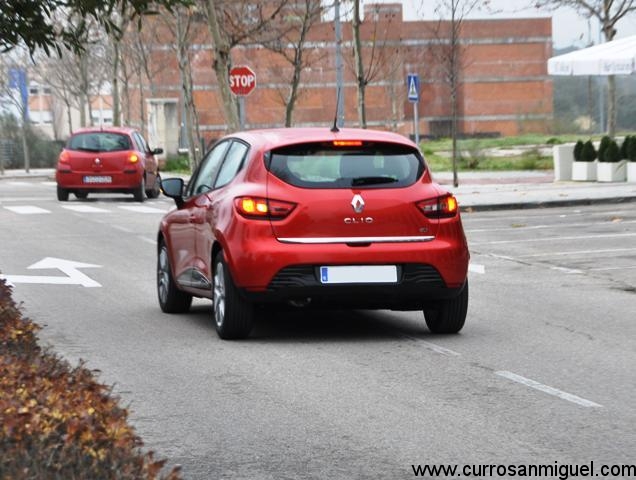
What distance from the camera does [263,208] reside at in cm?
1076

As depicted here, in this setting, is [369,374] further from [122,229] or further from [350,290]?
[122,229]

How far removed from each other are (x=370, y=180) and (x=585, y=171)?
26643mm

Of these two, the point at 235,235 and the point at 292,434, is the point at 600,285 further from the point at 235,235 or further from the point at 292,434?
the point at 292,434

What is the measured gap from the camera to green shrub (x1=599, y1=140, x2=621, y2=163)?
117ft

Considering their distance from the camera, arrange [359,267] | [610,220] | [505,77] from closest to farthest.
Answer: [359,267], [610,220], [505,77]

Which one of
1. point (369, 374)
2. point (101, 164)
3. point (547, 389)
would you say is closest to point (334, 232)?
point (369, 374)

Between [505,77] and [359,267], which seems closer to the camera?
[359,267]

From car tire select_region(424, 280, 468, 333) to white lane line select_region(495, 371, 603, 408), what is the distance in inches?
72.3

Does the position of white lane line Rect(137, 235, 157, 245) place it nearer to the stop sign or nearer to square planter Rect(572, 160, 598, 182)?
the stop sign

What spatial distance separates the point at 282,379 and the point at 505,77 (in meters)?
91.4

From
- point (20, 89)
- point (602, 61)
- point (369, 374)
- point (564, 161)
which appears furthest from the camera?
point (20, 89)

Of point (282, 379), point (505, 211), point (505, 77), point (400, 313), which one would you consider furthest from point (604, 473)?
point (505, 77)

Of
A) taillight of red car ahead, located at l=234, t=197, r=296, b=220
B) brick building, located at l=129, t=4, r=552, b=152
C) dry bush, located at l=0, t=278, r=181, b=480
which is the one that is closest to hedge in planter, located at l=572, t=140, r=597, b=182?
taillight of red car ahead, located at l=234, t=197, r=296, b=220

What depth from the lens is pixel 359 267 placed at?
35.0 ft
